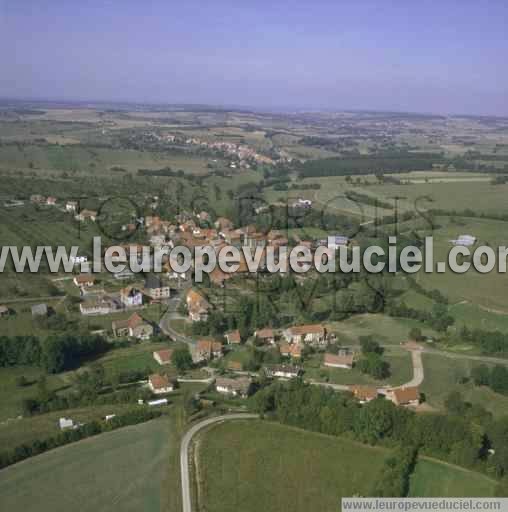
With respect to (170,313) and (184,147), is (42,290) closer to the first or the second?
(170,313)

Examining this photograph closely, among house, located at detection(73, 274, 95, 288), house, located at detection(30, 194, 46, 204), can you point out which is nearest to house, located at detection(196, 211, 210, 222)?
house, located at detection(30, 194, 46, 204)

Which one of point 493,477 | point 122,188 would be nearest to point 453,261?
point 493,477

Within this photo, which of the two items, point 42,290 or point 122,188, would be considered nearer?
point 42,290

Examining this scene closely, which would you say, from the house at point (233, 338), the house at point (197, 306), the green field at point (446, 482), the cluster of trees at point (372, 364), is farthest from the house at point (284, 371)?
the green field at point (446, 482)

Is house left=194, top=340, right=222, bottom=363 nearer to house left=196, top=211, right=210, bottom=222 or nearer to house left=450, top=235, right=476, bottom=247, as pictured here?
house left=196, top=211, right=210, bottom=222

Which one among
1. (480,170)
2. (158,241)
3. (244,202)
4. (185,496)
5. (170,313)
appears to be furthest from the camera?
(480,170)

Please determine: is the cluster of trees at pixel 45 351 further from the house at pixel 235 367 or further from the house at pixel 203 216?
the house at pixel 203 216

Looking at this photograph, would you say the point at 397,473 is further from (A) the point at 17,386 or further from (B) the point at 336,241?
(B) the point at 336,241
